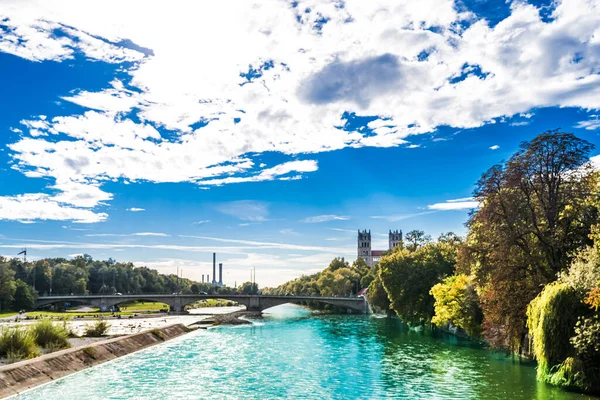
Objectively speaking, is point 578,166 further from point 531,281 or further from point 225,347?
point 225,347

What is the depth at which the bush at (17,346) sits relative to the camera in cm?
4509

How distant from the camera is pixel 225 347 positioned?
2795 inches

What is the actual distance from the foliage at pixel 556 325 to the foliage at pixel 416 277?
168 ft

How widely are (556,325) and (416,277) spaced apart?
5887 centimetres

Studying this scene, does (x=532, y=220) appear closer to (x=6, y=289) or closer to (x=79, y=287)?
(x=6, y=289)

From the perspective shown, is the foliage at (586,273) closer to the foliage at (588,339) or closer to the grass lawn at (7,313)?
the foliage at (588,339)

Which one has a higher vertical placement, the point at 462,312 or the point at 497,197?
the point at 497,197

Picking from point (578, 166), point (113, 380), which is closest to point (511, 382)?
point (578, 166)

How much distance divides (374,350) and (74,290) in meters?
151

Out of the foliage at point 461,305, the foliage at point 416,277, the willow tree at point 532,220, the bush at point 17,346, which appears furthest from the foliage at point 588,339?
the foliage at point 416,277

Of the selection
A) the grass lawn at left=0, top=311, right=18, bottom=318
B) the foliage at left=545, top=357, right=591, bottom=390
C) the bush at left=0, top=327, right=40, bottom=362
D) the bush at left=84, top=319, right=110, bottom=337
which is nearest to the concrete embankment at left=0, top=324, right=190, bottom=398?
the bush at left=0, top=327, right=40, bottom=362

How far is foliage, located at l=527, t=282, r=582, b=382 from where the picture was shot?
3203 cm

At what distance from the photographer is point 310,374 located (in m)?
46.9

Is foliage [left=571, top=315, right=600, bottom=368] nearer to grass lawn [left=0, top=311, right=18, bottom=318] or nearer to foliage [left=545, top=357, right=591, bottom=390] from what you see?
foliage [left=545, top=357, right=591, bottom=390]
